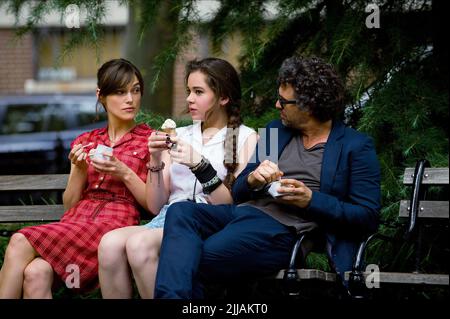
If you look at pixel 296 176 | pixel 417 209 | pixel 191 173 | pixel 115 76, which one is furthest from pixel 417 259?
pixel 115 76

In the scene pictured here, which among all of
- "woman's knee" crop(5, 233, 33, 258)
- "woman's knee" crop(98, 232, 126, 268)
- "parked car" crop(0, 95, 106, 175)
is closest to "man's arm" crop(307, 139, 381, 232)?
"woman's knee" crop(98, 232, 126, 268)

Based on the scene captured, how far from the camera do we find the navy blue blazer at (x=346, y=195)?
478 centimetres

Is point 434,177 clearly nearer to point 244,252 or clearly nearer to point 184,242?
point 244,252

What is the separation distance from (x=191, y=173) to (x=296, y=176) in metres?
0.61

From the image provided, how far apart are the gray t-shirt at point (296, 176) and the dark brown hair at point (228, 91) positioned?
275 millimetres

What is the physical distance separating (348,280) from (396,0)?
2362 mm

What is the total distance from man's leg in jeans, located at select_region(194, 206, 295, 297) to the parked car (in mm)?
6594

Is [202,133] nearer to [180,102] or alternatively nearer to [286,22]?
[286,22]

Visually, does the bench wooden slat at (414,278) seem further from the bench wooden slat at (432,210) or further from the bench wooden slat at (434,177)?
the bench wooden slat at (434,177)

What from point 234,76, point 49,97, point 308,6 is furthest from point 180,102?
point 234,76

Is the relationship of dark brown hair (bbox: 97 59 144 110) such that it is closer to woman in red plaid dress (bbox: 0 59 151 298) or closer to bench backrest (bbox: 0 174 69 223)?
woman in red plaid dress (bbox: 0 59 151 298)

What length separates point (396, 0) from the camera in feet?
20.9

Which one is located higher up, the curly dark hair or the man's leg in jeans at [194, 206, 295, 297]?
the curly dark hair

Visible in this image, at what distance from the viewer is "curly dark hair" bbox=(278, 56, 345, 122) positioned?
16.4 ft
